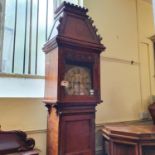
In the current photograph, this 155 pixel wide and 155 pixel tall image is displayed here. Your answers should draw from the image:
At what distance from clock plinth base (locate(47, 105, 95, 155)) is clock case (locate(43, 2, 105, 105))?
9 centimetres

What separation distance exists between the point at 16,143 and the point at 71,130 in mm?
497

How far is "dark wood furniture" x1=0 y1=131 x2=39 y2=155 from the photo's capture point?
5.09 ft

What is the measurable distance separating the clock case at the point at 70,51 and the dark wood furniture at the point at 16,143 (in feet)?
1.32

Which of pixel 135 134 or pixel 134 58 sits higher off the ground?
pixel 134 58

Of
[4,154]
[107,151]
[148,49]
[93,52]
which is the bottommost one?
[107,151]

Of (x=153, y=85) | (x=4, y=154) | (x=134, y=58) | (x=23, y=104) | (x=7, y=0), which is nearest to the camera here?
(x=4, y=154)

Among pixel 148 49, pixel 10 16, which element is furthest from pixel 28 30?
pixel 148 49

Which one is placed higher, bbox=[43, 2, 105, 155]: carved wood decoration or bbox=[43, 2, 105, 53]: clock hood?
bbox=[43, 2, 105, 53]: clock hood

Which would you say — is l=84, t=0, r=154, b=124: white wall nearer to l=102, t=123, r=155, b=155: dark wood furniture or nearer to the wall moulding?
the wall moulding

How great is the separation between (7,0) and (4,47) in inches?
21.3

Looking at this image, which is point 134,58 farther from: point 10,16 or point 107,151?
point 10,16

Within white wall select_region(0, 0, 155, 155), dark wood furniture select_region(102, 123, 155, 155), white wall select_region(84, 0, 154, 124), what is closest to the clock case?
white wall select_region(0, 0, 155, 155)

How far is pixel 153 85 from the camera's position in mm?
3158

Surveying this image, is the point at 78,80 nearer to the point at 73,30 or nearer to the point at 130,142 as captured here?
the point at 73,30
